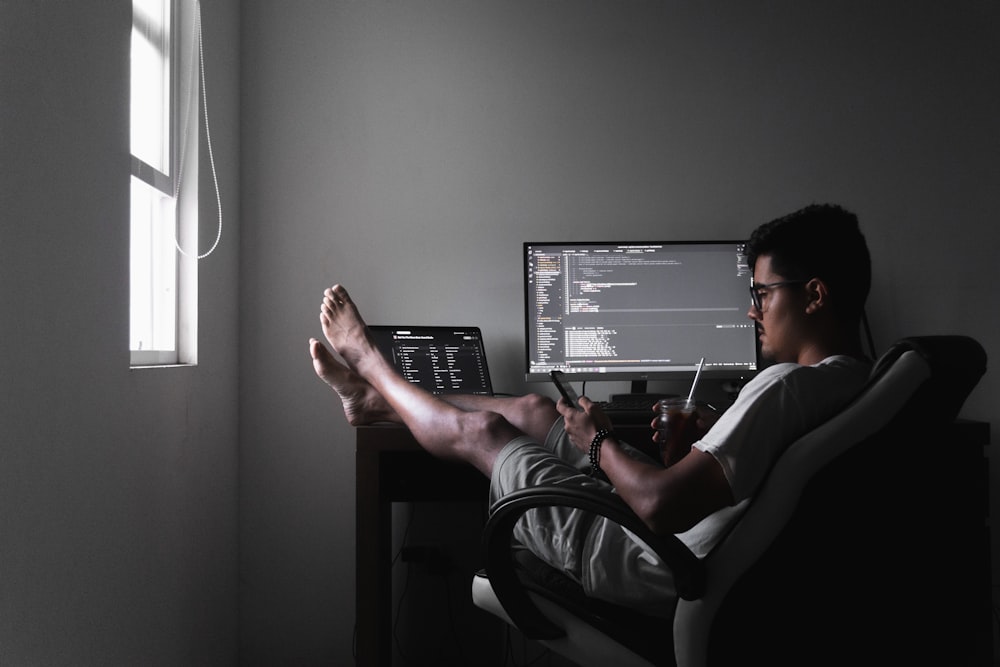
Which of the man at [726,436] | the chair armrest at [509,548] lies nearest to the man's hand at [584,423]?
the man at [726,436]

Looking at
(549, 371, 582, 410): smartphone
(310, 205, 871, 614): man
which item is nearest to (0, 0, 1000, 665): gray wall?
(549, 371, 582, 410): smartphone

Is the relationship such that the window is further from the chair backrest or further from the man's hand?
the chair backrest

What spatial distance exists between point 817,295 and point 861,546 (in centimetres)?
50

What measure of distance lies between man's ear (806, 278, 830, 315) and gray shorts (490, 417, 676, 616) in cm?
49

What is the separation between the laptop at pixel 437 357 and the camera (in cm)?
237

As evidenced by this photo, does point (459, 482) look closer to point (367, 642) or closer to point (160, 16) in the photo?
point (367, 642)

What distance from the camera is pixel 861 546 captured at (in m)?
1.10

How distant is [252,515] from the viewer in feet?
8.48

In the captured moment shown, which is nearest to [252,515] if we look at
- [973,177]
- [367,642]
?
[367,642]

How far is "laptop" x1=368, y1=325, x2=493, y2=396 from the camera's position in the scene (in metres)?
2.37

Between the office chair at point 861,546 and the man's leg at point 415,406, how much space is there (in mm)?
691

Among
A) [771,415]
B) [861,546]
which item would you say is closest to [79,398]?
[771,415]

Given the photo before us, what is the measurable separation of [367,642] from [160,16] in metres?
1.68

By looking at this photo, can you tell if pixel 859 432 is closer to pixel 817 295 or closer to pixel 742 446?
pixel 742 446
